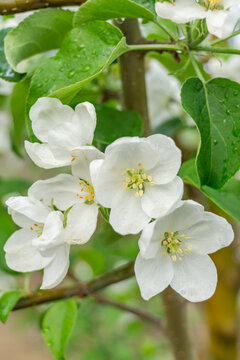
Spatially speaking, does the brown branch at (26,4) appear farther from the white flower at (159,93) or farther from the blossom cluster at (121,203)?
the white flower at (159,93)

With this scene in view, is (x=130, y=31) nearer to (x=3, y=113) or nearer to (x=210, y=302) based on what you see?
(x=3, y=113)

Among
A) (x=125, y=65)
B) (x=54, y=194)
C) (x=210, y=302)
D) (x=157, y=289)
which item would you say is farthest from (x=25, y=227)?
(x=210, y=302)

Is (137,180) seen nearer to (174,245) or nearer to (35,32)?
(174,245)

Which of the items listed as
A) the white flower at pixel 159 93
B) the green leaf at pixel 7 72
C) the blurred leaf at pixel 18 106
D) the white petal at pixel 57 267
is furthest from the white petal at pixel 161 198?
the white flower at pixel 159 93

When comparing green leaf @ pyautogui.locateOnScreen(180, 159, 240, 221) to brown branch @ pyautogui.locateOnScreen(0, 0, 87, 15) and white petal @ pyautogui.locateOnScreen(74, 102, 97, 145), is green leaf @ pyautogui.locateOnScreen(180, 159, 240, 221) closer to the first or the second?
white petal @ pyautogui.locateOnScreen(74, 102, 97, 145)

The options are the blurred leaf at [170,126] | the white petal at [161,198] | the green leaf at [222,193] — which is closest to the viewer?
the white petal at [161,198]

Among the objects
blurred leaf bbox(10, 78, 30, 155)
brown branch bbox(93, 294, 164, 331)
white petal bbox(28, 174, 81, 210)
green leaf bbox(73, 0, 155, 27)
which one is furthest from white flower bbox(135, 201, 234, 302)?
brown branch bbox(93, 294, 164, 331)

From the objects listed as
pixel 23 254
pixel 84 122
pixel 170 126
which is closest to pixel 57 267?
pixel 23 254
